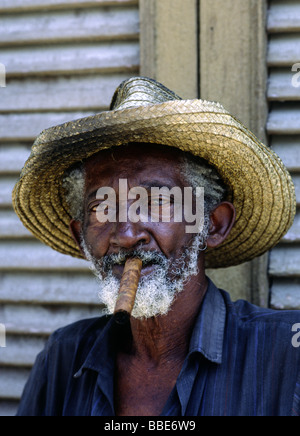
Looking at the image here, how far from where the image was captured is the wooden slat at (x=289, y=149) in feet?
8.54

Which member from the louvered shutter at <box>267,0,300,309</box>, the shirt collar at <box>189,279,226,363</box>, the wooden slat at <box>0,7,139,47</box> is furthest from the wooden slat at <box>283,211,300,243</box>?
the wooden slat at <box>0,7,139,47</box>

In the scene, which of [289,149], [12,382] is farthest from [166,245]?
[12,382]

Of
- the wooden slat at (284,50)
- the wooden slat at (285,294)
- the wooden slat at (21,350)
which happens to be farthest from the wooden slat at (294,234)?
the wooden slat at (21,350)

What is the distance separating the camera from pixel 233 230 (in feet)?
7.90

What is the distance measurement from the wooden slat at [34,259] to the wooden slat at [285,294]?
926 mm

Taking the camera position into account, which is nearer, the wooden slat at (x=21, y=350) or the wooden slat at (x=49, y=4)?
the wooden slat at (x=49, y=4)

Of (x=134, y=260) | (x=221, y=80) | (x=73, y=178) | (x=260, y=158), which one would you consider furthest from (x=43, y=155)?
(x=221, y=80)

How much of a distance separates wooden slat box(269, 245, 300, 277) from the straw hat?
23cm

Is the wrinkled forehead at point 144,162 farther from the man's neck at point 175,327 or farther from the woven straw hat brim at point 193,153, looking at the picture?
the man's neck at point 175,327

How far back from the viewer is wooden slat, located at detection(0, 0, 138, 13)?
111 inches

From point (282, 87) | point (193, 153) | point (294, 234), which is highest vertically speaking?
point (282, 87)

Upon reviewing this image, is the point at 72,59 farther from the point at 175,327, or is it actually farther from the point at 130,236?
the point at 175,327

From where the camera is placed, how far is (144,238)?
2.02m

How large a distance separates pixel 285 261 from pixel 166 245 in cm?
80
